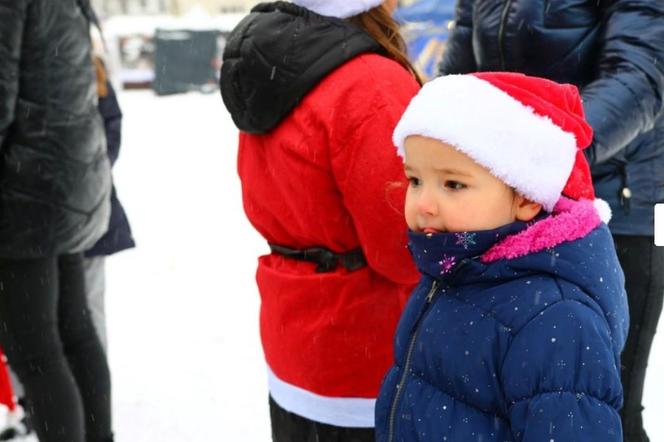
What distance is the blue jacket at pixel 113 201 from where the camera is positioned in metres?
3.27

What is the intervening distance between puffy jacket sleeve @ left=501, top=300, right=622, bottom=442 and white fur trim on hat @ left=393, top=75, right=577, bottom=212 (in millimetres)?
210

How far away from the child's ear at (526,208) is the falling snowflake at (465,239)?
113mm

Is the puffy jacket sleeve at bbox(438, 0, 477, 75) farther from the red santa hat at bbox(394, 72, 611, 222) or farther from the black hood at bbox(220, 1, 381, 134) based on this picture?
the red santa hat at bbox(394, 72, 611, 222)

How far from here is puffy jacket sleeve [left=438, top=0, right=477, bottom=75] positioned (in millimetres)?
2383

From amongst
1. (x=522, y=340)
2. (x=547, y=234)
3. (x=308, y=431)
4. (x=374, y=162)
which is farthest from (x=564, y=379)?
(x=308, y=431)

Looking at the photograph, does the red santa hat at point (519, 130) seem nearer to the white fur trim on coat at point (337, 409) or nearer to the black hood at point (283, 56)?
the black hood at point (283, 56)

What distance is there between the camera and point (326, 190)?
70.3 inches

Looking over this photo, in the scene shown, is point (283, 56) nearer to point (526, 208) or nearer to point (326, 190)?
point (326, 190)

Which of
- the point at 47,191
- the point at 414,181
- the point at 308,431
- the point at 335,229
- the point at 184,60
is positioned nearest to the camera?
the point at 414,181

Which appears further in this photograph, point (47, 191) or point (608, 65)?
point (47, 191)

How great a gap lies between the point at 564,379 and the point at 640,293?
3.48 feet

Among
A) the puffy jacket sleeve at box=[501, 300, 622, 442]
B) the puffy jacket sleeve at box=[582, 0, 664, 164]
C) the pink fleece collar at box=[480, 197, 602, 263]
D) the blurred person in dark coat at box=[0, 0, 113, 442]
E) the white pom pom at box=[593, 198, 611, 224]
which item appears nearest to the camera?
the puffy jacket sleeve at box=[501, 300, 622, 442]

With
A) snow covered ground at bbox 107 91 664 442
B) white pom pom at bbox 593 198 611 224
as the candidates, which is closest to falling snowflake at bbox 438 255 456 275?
white pom pom at bbox 593 198 611 224

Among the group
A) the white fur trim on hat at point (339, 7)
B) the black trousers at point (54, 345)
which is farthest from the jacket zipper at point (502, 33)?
the black trousers at point (54, 345)
